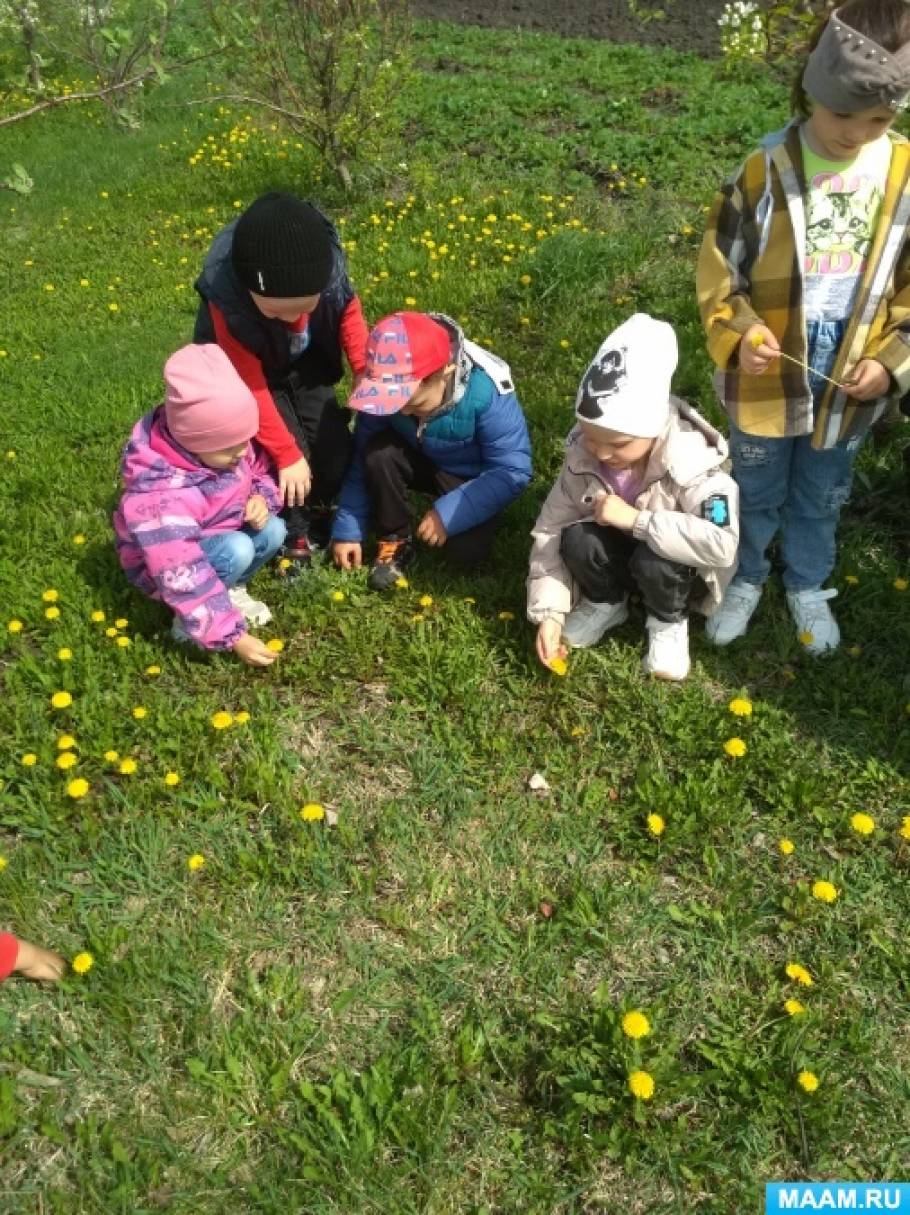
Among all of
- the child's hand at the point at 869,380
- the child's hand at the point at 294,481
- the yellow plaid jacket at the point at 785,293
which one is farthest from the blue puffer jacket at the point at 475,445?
the child's hand at the point at 869,380

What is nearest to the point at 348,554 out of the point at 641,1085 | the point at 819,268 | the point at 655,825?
the point at 655,825

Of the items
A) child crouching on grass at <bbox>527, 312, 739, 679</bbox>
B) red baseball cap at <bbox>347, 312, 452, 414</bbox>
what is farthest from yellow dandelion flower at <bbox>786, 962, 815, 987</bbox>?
red baseball cap at <bbox>347, 312, 452, 414</bbox>

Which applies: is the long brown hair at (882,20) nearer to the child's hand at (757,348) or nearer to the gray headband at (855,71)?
the gray headband at (855,71)

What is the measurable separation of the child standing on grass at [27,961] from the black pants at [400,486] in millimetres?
1772

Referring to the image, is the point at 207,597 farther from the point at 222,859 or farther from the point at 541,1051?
the point at 541,1051

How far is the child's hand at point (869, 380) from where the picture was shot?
2.43 metres

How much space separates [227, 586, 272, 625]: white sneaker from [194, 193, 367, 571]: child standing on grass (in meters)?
0.26

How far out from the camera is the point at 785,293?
246cm

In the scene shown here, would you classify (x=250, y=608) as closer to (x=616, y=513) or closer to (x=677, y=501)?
(x=616, y=513)

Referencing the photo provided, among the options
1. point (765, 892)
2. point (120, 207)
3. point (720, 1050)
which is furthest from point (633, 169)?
point (720, 1050)

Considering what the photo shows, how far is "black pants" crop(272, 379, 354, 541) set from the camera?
3.47m

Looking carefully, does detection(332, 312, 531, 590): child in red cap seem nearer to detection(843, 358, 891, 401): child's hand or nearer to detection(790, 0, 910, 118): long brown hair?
detection(843, 358, 891, 401): child's hand

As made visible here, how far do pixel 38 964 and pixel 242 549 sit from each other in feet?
4.57

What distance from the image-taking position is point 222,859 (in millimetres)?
2447
